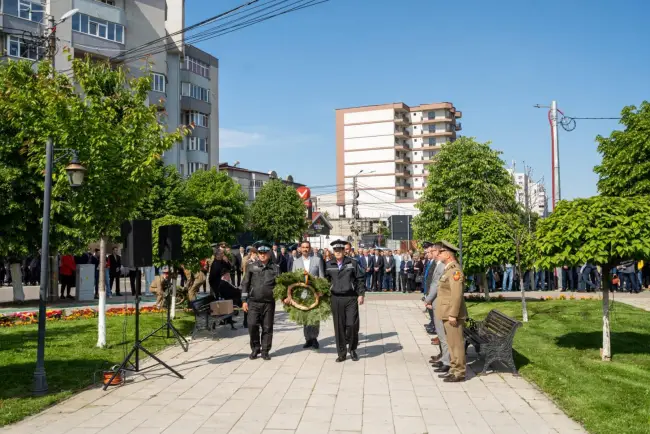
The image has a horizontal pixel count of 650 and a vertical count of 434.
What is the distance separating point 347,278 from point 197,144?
50931 millimetres

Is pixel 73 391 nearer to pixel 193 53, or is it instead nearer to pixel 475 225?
pixel 475 225

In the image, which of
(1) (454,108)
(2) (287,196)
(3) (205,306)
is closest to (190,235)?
(3) (205,306)

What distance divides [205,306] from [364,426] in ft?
24.5

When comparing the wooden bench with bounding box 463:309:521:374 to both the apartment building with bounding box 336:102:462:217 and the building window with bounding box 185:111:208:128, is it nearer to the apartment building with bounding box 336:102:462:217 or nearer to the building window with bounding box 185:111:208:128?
the building window with bounding box 185:111:208:128

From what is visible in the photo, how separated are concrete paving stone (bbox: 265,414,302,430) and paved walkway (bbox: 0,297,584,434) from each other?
1 cm

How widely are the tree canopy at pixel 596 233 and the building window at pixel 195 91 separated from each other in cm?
5149

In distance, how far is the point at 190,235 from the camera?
14633 millimetres

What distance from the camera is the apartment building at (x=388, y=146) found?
3885 inches

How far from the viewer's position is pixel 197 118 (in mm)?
59250

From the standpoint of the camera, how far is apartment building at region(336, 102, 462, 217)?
98688 millimetres

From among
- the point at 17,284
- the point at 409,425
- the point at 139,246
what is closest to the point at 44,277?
the point at 139,246

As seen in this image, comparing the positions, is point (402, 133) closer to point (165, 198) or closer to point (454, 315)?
point (165, 198)

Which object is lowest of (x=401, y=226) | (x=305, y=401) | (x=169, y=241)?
(x=305, y=401)

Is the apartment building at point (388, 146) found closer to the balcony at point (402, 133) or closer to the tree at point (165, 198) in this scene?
the balcony at point (402, 133)
